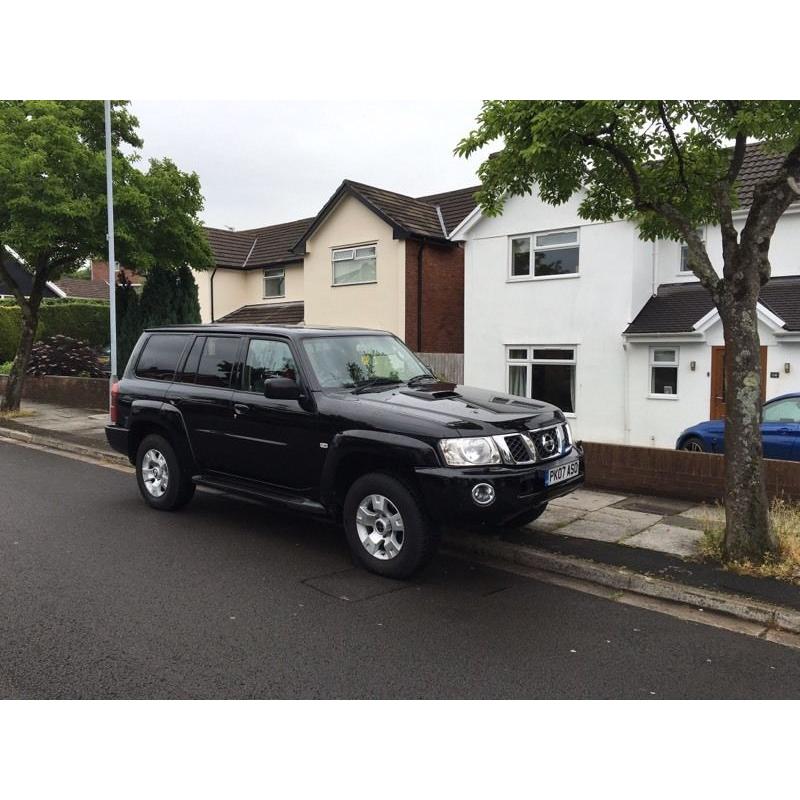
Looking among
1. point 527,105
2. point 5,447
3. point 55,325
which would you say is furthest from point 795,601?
point 55,325

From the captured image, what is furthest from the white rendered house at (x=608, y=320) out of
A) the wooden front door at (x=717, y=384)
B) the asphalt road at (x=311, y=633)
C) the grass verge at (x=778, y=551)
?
the asphalt road at (x=311, y=633)

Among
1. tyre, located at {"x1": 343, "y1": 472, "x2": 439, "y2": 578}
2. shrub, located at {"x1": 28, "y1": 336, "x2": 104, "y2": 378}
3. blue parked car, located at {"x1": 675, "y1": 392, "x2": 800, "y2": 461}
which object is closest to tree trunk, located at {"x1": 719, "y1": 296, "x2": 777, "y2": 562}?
tyre, located at {"x1": 343, "y1": 472, "x2": 439, "y2": 578}

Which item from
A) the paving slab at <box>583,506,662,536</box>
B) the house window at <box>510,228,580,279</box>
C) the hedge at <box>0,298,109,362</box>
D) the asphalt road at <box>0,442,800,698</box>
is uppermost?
the house window at <box>510,228,580,279</box>

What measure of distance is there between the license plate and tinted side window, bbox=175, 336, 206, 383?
3.78 meters

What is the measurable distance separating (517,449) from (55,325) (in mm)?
26354

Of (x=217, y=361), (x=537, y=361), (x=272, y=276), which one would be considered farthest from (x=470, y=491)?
(x=272, y=276)

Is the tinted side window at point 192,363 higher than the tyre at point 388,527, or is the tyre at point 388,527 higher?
the tinted side window at point 192,363

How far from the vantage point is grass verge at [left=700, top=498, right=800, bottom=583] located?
5.78 metres

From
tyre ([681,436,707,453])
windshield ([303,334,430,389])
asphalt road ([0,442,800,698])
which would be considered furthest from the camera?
tyre ([681,436,707,453])

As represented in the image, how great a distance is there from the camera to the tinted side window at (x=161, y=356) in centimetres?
789

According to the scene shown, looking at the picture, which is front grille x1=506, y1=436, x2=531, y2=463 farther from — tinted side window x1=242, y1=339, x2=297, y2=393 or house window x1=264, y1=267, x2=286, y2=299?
house window x1=264, y1=267, x2=286, y2=299

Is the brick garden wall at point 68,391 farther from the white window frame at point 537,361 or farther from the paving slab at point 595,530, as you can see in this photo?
the paving slab at point 595,530

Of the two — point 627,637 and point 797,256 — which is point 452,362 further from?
point 627,637

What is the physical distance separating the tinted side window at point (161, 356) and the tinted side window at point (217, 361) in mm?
425
